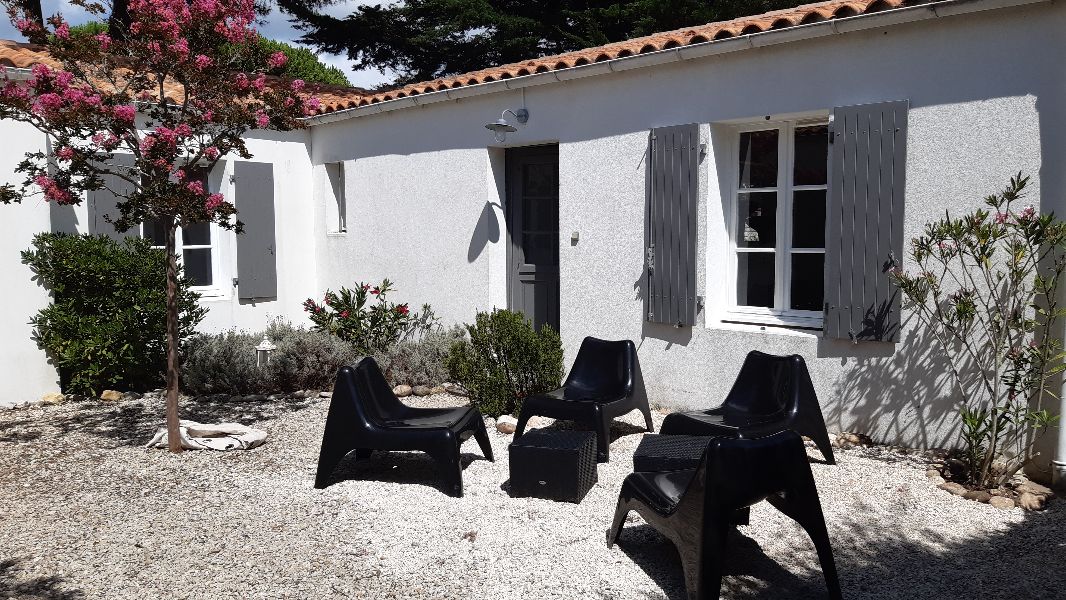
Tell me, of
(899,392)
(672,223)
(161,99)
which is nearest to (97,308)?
(161,99)

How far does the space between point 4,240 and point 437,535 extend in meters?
5.47

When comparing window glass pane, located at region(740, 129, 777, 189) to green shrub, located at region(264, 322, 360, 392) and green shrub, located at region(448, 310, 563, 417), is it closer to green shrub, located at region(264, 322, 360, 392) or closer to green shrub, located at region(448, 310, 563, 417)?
green shrub, located at region(448, 310, 563, 417)

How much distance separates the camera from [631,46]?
283 inches

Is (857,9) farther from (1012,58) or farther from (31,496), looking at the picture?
(31,496)

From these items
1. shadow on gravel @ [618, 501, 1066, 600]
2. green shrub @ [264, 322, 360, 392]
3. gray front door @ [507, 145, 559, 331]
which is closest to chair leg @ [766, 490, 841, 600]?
shadow on gravel @ [618, 501, 1066, 600]

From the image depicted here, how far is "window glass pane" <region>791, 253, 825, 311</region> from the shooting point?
6.19 meters

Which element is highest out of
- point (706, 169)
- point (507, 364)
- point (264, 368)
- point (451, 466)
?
point (706, 169)

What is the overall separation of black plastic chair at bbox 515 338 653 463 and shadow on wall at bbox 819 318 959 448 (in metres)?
1.38

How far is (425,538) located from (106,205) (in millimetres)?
5815

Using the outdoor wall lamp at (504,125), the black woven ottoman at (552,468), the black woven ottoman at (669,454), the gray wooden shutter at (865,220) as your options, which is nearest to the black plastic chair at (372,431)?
the black woven ottoman at (552,468)

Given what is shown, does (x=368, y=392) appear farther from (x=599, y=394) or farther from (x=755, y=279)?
(x=755, y=279)

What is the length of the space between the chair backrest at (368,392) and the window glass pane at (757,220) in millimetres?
3066

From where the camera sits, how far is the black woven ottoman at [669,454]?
443 centimetres

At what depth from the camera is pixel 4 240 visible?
734 centimetres
